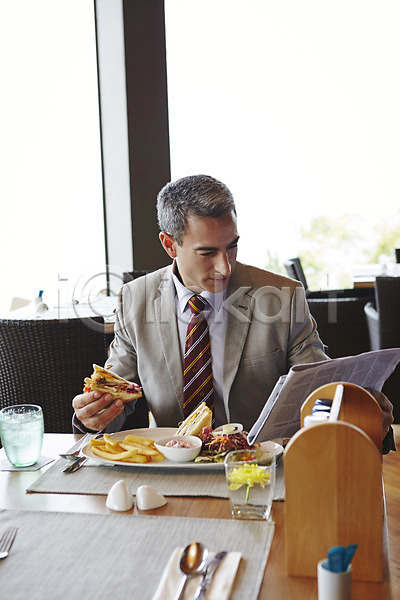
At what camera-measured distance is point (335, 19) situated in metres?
6.75

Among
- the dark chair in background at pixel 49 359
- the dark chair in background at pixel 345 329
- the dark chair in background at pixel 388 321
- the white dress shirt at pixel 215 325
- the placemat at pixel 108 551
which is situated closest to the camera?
the placemat at pixel 108 551

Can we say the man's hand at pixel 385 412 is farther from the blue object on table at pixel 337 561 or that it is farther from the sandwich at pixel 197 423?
the blue object on table at pixel 337 561

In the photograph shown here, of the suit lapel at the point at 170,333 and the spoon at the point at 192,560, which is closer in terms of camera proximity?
the spoon at the point at 192,560

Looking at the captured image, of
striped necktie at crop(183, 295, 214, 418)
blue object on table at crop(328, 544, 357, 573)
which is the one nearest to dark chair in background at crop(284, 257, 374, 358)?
striped necktie at crop(183, 295, 214, 418)

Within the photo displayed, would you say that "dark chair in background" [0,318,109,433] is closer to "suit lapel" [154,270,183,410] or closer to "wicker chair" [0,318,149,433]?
"wicker chair" [0,318,149,433]

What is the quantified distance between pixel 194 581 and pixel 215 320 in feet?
3.57

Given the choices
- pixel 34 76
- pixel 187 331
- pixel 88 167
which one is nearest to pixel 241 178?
pixel 88 167

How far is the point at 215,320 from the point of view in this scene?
6.33 feet

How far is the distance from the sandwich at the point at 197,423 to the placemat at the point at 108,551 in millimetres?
348

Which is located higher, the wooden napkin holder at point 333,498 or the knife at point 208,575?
the wooden napkin holder at point 333,498

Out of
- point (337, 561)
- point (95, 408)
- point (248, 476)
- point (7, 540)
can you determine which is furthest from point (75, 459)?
point (337, 561)

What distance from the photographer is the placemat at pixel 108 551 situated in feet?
2.94

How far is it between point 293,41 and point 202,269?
560cm

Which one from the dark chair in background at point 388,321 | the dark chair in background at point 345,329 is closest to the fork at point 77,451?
the dark chair in background at point 388,321
